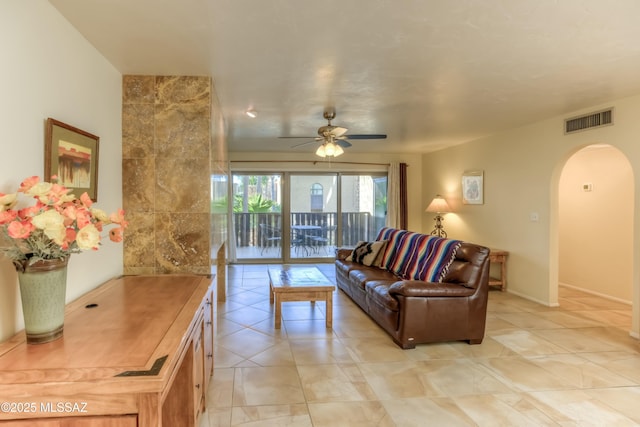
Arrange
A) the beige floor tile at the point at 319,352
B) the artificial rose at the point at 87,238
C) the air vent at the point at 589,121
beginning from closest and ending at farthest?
the artificial rose at the point at 87,238, the beige floor tile at the point at 319,352, the air vent at the point at 589,121

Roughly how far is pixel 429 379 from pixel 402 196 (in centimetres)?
526

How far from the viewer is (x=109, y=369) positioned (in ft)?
4.03

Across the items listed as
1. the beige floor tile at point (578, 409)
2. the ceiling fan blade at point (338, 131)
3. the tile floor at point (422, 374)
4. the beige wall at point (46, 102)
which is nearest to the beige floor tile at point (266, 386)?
the tile floor at point (422, 374)

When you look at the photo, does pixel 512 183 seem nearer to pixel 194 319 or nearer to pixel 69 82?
pixel 194 319

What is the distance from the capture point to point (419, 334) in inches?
126

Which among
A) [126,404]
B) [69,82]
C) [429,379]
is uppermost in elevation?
[69,82]

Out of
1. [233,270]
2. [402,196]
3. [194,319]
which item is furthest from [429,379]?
[402,196]

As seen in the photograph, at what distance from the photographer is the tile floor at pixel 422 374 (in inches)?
87.1

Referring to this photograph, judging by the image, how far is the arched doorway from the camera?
4750 millimetres

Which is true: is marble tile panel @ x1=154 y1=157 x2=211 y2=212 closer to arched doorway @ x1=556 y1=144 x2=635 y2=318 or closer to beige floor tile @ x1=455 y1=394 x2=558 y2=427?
beige floor tile @ x1=455 y1=394 x2=558 y2=427

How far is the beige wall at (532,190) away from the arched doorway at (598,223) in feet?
Result: 0.76

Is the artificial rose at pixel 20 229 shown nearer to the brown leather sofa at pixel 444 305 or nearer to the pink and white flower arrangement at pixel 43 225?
the pink and white flower arrangement at pixel 43 225

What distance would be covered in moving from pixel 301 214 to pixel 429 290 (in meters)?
4.61

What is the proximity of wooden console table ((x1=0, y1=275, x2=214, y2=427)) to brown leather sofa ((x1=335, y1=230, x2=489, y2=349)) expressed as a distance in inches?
73.0
